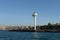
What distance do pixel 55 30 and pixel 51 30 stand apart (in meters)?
4.24

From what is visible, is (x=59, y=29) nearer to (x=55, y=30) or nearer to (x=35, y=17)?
(x=55, y=30)

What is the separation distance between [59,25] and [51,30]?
11647mm

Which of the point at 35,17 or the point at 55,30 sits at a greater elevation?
the point at 35,17

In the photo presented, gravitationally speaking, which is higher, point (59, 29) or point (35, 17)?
point (35, 17)

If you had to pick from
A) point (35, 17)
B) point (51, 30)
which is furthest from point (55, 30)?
point (35, 17)

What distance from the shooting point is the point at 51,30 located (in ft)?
638

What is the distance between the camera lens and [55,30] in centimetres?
19512

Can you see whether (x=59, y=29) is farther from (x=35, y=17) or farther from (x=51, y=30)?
(x=35, y=17)

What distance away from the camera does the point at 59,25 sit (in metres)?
200

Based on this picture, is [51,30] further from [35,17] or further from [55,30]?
[35,17]

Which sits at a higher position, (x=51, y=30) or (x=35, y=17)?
(x=35, y=17)

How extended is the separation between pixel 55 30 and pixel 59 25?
845 centimetres

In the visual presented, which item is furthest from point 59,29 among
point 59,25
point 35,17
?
point 35,17

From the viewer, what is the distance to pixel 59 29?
199 m
